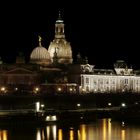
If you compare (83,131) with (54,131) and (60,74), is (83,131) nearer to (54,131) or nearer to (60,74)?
(54,131)

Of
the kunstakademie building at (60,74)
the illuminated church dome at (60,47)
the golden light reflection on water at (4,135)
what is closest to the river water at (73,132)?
the golden light reflection on water at (4,135)

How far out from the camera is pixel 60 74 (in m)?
129

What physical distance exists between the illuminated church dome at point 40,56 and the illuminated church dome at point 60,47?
264 cm

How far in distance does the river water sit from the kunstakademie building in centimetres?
3895

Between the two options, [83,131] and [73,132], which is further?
[83,131]

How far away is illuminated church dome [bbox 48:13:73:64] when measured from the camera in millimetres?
133625

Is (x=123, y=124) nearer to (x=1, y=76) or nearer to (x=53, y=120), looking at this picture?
(x=53, y=120)

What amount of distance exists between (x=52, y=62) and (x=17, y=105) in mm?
39695

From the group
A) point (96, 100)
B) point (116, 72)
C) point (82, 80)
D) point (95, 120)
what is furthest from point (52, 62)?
point (95, 120)

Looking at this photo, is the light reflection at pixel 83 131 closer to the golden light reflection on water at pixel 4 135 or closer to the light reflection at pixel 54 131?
the light reflection at pixel 54 131

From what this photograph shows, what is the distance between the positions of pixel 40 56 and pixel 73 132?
5832 cm

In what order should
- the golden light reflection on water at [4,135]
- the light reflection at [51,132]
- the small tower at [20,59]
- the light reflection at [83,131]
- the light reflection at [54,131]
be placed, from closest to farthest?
the golden light reflection on water at [4,135]
the light reflection at [51,132]
the light reflection at [54,131]
the light reflection at [83,131]
the small tower at [20,59]

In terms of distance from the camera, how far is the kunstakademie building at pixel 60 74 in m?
122

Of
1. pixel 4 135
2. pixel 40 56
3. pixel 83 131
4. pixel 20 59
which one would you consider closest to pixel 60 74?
pixel 40 56
